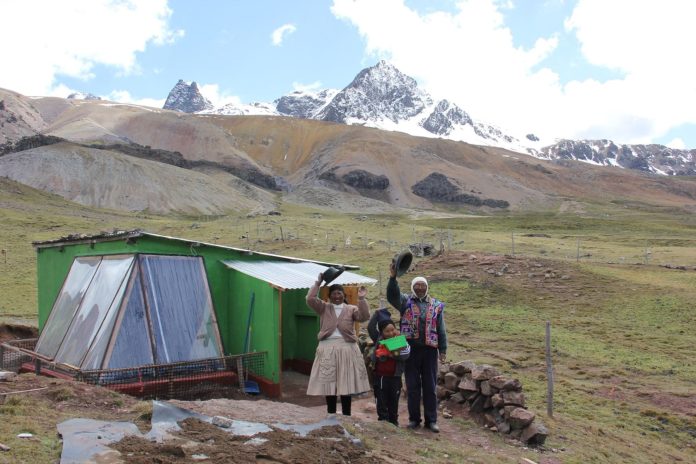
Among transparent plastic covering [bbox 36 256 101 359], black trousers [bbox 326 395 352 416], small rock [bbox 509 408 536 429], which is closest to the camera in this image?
black trousers [bbox 326 395 352 416]

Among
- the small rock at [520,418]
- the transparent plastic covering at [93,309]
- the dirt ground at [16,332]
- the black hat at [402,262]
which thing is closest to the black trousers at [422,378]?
the black hat at [402,262]

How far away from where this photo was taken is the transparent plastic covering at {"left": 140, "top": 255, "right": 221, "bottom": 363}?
9.91 metres

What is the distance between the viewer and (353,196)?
10856 centimetres

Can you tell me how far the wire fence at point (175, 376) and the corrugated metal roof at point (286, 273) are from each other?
1.36m

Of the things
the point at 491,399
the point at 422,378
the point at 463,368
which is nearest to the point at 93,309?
the point at 422,378

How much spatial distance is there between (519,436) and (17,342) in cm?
1037

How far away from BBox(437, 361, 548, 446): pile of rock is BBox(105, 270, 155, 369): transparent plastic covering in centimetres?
495

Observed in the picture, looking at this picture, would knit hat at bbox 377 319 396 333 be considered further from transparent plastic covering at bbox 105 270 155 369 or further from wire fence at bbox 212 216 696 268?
wire fence at bbox 212 216 696 268

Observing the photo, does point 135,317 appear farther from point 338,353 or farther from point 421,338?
point 421,338

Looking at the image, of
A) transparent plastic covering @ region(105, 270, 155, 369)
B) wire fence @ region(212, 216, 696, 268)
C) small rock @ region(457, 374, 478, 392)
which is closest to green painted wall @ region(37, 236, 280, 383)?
transparent plastic covering @ region(105, 270, 155, 369)

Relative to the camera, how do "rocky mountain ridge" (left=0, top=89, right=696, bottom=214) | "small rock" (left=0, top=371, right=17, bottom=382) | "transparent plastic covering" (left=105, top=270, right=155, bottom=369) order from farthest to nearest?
"rocky mountain ridge" (left=0, top=89, right=696, bottom=214), "transparent plastic covering" (left=105, top=270, right=155, bottom=369), "small rock" (left=0, top=371, right=17, bottom=382)

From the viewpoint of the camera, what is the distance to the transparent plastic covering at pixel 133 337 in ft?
30.6

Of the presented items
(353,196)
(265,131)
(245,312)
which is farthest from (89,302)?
(265,131)

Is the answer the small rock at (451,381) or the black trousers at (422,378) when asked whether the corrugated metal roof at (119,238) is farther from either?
the black trousers at (422,378)
